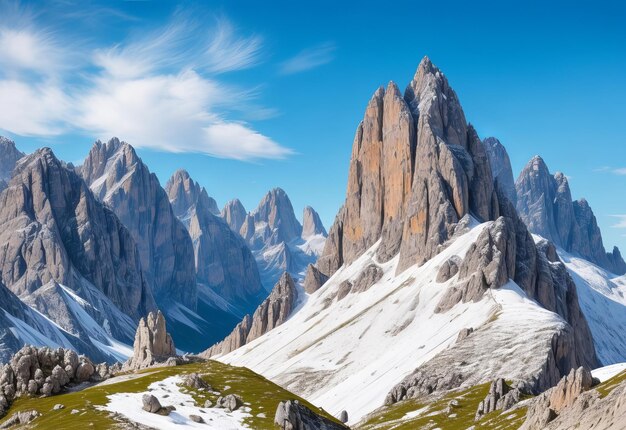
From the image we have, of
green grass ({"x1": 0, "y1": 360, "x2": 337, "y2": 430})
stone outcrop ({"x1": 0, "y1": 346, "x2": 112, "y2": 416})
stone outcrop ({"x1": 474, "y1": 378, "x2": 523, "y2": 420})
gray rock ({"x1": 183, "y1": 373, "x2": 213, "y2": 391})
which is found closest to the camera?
green grass ({"x1": 0, "y1": 360, "x2": 337, "y2": 430})

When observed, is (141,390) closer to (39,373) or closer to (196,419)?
(196,419)

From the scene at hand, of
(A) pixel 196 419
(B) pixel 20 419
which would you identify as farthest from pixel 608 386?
(B) pixel 20 419

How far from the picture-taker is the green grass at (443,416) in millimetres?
90219

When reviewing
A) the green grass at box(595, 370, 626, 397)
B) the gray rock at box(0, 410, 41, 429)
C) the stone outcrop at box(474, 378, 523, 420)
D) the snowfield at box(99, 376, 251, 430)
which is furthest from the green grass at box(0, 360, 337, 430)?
the green grass at box(595, 370, 626, 397)

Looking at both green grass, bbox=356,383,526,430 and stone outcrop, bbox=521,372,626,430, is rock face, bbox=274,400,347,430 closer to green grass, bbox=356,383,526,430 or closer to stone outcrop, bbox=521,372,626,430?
green grass, bbox=356,383,526,430

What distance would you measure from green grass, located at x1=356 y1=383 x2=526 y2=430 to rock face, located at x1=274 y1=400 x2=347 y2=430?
Answer: 1984cm

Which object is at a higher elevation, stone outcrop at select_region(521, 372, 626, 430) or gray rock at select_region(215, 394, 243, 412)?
A: gray rock at select_region(215, 394, 243, 412)

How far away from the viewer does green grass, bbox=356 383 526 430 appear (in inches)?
3552

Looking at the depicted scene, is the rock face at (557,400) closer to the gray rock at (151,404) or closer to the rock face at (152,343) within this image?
the gray rock at (151,404)

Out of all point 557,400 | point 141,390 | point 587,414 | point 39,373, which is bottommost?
point 557,400

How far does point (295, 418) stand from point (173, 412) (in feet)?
43.1

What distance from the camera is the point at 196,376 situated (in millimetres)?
95375

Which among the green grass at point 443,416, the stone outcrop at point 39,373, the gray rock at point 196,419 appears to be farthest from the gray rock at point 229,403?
the green grass at point 443,416

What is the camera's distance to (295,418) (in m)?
79.6
